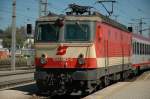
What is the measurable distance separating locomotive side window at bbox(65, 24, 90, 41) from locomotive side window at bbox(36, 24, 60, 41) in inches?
16.2

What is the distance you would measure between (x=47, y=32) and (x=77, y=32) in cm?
117

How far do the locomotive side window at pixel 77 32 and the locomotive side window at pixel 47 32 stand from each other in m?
0.41

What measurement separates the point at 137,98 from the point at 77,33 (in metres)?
3.51

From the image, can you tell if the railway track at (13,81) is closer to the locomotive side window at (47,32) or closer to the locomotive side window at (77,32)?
the locomotive side window at (47,32)

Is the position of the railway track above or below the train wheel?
below

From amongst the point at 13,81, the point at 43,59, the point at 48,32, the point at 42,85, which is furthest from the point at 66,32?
the point at 13,81

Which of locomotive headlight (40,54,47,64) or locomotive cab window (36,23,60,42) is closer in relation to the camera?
locomotive headlight (40,54,47,64)

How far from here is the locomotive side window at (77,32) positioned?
15.7m

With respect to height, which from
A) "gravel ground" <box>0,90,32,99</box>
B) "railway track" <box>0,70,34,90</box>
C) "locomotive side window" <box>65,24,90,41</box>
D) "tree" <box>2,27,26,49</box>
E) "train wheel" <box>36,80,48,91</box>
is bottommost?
"railway track" <box>0,70,34,90</box>

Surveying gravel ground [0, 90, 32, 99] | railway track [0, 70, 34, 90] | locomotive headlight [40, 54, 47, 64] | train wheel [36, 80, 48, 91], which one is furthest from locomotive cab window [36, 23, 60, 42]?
railway track [0, 70, 34, 90]

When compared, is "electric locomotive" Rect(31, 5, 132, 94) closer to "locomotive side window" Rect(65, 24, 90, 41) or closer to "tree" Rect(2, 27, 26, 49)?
"locomotive side window" Rect(65, 24, 90, 41)

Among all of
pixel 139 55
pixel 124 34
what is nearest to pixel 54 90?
pixel 124 34

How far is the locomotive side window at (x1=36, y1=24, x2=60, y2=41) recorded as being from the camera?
15953mm

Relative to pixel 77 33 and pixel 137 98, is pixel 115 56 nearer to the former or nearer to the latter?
pixel 77 33
